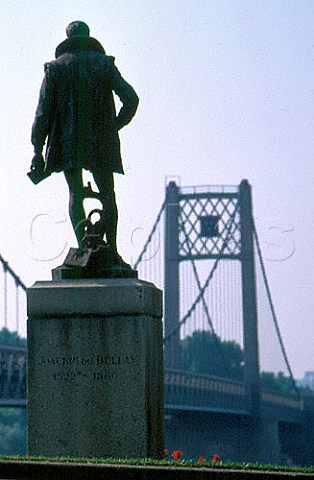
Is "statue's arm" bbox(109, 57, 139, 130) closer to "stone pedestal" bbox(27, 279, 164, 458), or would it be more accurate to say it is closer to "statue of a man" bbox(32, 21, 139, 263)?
"statue of a man" bbox(32, 21, 139, 263)

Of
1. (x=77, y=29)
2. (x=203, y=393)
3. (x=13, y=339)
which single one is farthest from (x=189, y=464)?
(x=13, y=339)

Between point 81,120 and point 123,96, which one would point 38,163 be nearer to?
point 81,120

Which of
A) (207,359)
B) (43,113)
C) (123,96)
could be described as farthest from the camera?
(207,359)

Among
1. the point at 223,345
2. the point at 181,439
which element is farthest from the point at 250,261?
the point at 223,345

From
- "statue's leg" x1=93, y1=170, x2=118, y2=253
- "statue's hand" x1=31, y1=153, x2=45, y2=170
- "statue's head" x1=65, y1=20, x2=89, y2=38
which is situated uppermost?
"statue's head" x1=65, y1=20, x2=89, y2=38

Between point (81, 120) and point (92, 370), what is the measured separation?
89.4 inches

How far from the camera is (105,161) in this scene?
11969mm

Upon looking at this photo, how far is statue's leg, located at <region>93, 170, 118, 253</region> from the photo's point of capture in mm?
11867

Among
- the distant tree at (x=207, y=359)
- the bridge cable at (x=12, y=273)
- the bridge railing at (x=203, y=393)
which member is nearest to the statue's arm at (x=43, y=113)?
the bridge cable at (x=12, y=273)

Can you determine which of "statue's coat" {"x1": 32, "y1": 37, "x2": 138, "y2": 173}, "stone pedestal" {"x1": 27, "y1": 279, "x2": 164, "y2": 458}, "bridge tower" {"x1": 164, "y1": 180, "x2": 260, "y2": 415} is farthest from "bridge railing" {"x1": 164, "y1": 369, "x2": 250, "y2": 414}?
"stone pedestal" {"x1": 27, "y1": 279, "x2": 164, "y2": 458}

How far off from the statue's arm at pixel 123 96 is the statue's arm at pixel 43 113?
55 cm

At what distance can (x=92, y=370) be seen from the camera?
11.0 metres

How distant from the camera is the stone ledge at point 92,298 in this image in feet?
36.1

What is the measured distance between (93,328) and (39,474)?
2171 millimetres
